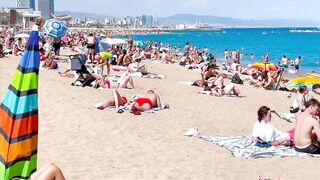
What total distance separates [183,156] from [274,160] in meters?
1.29

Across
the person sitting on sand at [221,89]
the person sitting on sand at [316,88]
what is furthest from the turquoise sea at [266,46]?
the person sitting on sand at [221,89]

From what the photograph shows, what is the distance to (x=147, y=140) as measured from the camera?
734 centimetres

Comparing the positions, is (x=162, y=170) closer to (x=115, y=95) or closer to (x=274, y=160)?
(x=274, y=160)

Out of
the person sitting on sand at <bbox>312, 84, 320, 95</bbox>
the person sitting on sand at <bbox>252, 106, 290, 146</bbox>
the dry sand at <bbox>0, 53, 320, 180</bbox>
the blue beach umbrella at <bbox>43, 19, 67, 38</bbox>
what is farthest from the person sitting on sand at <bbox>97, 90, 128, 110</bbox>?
the blue beach umbrella at <bbox>43, 19, 67, 38</bbox>

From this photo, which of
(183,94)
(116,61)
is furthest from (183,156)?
(116,61)

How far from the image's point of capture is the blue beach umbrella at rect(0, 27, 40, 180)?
11.5 ft

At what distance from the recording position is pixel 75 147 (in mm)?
6820

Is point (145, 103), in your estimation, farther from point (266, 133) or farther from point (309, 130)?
point (309, 130)

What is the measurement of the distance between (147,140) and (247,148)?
1.57 meters

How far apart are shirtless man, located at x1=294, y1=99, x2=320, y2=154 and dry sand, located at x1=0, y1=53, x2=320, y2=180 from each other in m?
0.28

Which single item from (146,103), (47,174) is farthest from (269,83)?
(47,174)

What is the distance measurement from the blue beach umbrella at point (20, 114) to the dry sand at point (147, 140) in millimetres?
1928

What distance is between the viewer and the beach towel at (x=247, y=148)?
6.67 m

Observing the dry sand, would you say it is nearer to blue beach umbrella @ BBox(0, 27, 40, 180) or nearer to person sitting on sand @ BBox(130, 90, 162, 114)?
person sitting on sand @ BBox(130, 90, 162, 114)
